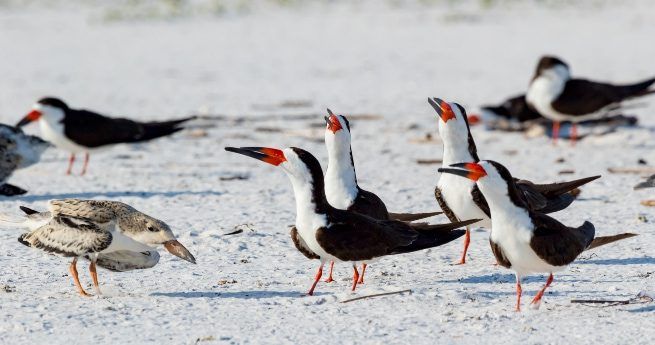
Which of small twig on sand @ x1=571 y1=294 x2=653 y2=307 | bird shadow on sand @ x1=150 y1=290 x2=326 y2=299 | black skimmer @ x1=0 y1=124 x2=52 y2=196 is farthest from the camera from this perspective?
black skimmer @ x1=0 y1=124 x2=52 y2=196

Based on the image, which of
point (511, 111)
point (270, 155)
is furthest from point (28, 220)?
point (511, 111)

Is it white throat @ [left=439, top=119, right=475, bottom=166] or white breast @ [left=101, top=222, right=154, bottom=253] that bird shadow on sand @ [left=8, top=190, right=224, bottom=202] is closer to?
white throat @ [left=439, top=119, right=475, bottom=166]

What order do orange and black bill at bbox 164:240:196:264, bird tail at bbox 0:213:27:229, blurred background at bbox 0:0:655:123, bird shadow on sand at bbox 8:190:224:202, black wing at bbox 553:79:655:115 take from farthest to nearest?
blurred background at bbox 0:0:655:123, black wing at bbox 553:79:655:115, bird shadow on sand at bbox 8:190:224:202, bird tail at bbox 0:213:27:229, orange and black bill at bbox 164:240:196:264

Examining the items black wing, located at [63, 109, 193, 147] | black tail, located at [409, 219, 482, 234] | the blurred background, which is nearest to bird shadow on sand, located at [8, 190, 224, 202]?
black wing, located at [63, 109, 193, 147]

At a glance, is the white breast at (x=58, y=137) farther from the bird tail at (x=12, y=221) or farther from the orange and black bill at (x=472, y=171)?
the orange and black bill at (x=472, y=171)

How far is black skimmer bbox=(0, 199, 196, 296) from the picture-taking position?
6082mm

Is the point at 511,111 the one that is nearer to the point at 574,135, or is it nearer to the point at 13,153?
the point at 574,135

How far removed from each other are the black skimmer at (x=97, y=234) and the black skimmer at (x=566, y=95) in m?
7.74

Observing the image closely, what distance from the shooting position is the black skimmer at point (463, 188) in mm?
6965

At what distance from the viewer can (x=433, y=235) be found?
645 cm

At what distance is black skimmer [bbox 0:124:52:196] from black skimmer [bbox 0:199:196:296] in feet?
11.3

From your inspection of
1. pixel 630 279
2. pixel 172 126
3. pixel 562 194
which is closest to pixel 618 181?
pixel 562 194

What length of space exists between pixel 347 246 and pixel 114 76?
44.4 feet

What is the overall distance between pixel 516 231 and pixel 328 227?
1048 millimetres
